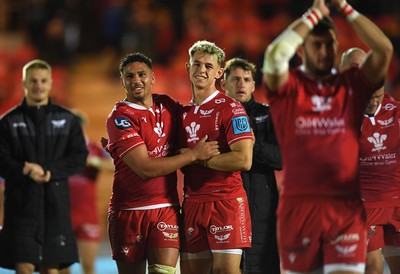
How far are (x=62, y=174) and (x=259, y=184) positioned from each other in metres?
→ 2.02

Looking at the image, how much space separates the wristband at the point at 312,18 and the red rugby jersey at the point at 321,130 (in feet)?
1.18

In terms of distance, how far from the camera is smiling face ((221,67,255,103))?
7859 millimetres

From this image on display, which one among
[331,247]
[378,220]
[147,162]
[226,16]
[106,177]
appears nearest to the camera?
[331,247]

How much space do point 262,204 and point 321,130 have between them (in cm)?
240

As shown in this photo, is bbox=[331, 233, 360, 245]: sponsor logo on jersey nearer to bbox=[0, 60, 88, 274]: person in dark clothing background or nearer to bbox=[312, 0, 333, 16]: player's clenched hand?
bbox=[312, 0, 333, 16]: player's clenched hand

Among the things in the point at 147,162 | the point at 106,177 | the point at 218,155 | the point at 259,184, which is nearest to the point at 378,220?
the point at 259,184

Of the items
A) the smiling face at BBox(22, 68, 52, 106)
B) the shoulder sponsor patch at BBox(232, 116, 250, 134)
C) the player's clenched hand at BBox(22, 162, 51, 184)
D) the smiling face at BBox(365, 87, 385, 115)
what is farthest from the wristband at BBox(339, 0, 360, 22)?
the smiling face at BBox(22, 68, 52, 106)

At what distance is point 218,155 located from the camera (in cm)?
670

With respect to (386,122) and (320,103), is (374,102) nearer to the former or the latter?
(386,122)

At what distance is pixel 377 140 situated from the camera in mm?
7523

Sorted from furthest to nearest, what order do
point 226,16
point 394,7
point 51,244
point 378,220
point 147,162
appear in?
point 226,16
point 394,7
point 51,244
point 378,220
point 147,162

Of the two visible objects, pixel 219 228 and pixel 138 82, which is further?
pixel 138 82

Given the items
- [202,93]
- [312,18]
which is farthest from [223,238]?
[312,18]

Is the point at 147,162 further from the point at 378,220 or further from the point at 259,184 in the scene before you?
the point at 378,220
